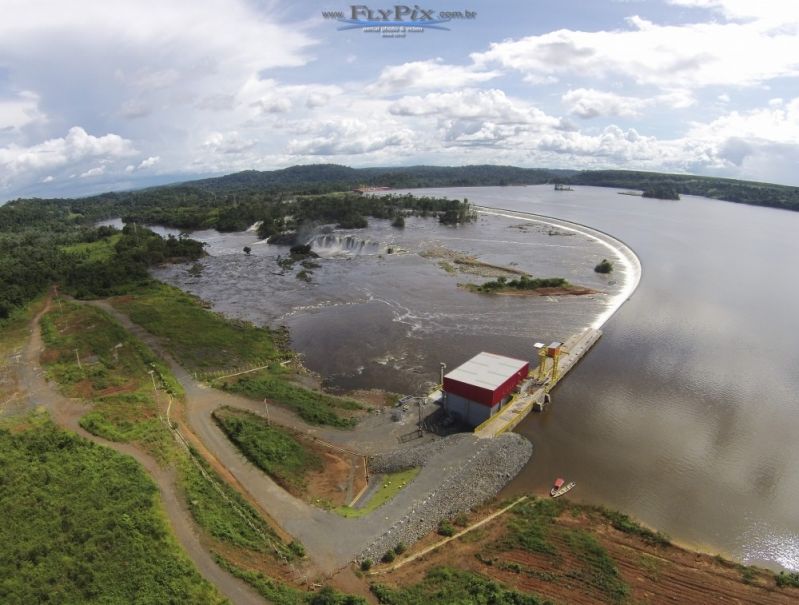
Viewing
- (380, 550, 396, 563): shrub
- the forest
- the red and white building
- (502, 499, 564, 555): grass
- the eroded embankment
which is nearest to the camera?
(380, 550, 396, 563): shrub

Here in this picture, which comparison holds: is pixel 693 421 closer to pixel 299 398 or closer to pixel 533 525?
pixel 533 525

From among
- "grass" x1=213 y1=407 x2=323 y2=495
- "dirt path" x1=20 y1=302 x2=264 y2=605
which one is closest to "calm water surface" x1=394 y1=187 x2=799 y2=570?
"grass" x1=213 y1=407 x2=323 y2=495

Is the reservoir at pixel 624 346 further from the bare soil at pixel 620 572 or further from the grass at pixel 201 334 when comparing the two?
the grass at pixel 201 334

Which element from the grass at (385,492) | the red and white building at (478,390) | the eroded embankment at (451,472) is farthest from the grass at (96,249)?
the eroded embankment at (451,472)

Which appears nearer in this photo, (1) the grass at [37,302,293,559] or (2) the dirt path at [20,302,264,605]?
(2) the dirt path at [20,302,264,605]

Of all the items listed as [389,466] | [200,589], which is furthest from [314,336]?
[200,589]

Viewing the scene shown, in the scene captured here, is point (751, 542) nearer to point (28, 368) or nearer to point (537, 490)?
point (537, 490)

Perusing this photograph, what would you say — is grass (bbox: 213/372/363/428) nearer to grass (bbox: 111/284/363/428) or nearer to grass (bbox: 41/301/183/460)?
grass (bbox: 111/284/363/428)
